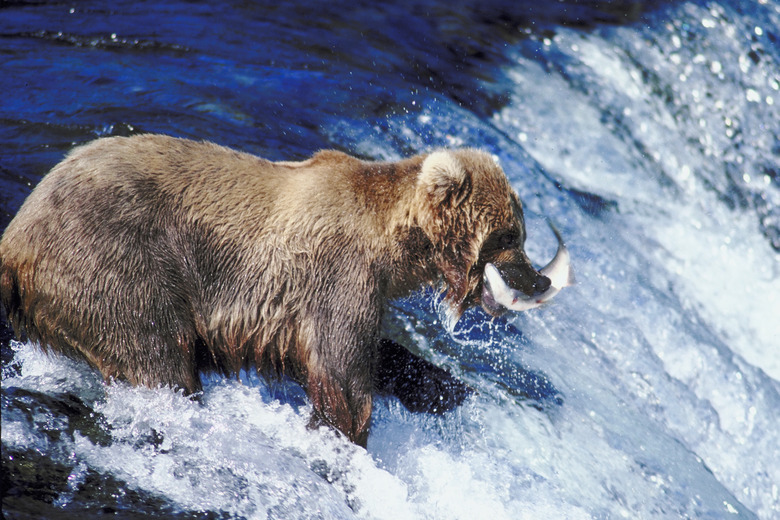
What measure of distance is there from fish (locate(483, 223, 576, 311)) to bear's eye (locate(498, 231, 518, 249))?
129 millimetres

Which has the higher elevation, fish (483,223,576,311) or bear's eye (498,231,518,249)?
bear's eye (498,231,518,249)

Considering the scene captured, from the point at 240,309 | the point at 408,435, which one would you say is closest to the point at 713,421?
the point at 408,435

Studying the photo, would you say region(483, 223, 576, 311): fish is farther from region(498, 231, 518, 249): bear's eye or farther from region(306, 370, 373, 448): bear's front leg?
region(306, 370, 373, 448): bear's front leg

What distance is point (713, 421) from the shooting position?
5.84 meters

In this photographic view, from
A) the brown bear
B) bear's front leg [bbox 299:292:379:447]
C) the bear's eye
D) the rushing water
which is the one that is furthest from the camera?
the bear's eye

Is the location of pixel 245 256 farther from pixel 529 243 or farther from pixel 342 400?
pixel 529 243

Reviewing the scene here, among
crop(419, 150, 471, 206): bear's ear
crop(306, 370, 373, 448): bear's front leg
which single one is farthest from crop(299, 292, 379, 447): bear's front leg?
crop(419, 150, 471, 206): bear's ear

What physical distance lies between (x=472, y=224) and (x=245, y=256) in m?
1.18

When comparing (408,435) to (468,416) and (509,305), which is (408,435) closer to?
(468,416)

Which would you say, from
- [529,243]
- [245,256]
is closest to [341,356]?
[245,256]

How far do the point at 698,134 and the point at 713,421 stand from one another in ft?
8.68

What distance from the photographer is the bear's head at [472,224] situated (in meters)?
3.71

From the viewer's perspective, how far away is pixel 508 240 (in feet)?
12.8

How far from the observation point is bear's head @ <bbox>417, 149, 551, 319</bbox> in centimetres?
371
